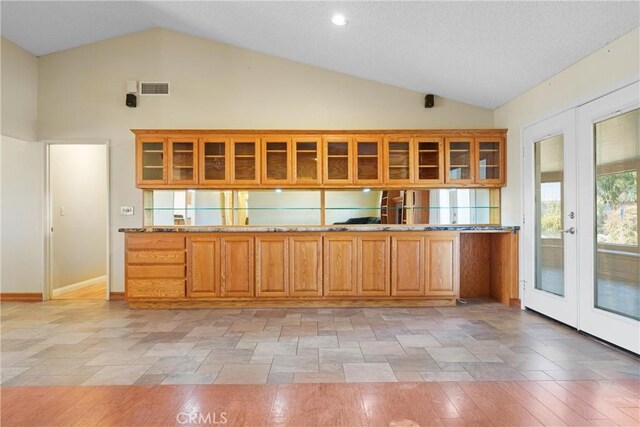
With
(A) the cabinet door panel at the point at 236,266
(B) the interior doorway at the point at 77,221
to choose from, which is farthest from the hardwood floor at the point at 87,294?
(A) the cabinet door panel at the point at 236,266

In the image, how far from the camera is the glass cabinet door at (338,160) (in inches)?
184

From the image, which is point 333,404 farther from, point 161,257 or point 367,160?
point 367,160

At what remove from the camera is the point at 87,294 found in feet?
17.5

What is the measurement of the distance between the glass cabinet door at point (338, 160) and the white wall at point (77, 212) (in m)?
3.22

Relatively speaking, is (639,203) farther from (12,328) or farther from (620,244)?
(12,328)

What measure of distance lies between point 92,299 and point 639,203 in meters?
5.94

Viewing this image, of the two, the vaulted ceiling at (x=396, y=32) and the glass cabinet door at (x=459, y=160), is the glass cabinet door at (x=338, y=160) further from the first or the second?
the glass cabinet door at (x=459, y=160)

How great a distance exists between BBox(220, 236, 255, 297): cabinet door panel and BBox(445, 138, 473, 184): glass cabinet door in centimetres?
262

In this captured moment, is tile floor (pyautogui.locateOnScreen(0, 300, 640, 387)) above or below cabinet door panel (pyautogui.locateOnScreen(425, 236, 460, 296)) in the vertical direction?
below

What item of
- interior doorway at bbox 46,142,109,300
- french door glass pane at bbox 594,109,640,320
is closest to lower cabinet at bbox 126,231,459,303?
interior doorway at bbox 46,142,109,300

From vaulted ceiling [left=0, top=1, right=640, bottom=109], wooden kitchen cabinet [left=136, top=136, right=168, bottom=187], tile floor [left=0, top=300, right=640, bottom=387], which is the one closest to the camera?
tile floor [left=0, top=300, right=640, bottom=387]

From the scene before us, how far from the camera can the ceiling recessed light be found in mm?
3570

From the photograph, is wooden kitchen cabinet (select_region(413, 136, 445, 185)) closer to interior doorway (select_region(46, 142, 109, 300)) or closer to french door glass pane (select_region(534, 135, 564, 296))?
french door glass pane (select_region(534, 135, 564, 296))

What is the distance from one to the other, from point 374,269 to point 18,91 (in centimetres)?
491
